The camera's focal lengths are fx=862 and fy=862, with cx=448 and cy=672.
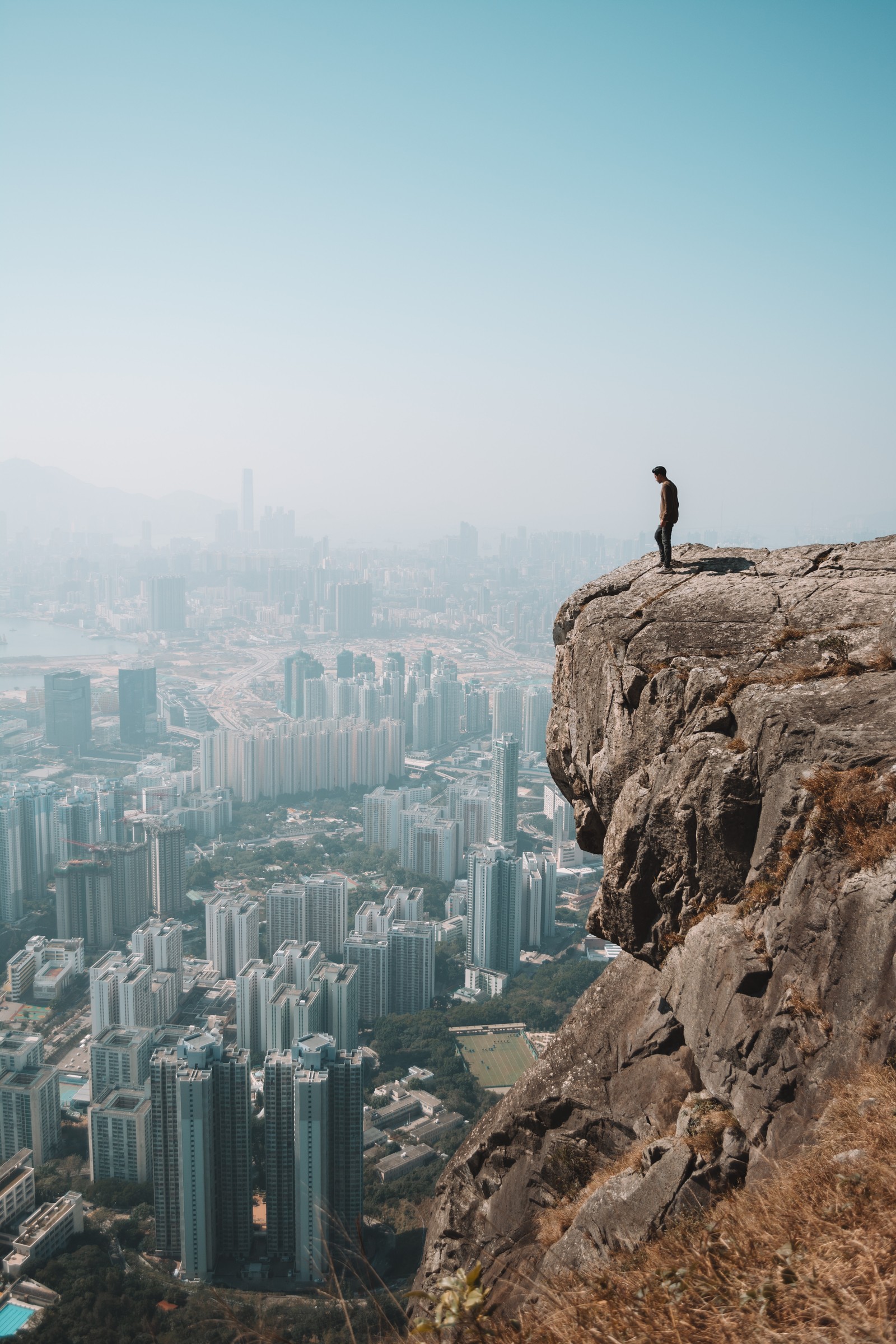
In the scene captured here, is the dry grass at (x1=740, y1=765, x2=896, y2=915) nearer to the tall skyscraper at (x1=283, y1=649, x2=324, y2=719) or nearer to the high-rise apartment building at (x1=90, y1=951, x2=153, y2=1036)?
the high-rise apartment building at (x1=90, y1=951, x2=153, y2=1036)

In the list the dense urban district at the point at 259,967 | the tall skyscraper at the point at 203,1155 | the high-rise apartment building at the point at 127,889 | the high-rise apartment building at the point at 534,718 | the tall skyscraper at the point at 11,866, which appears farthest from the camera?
the high-rise apartment building at the point at 534,718

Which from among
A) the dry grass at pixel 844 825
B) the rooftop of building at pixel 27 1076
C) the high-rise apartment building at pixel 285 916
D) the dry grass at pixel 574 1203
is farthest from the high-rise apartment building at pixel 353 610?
the dry grass at pixel 844 825

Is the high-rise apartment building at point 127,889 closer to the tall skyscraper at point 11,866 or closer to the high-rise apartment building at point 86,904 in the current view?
the high-rise apartment building at point 86,904

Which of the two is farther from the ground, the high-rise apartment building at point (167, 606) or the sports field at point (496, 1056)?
the high-rise apartment building at point (167, 606)

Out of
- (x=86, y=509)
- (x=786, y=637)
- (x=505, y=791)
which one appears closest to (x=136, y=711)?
(x=505, y=791)

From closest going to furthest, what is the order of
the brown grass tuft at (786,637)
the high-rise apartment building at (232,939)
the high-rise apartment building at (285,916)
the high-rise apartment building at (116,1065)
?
the brown grass tuft at (786,637) → the high-rise apartment building at (116,1065) → the high-rise apartment building at (232,939) → the high-rise apartment building at (285,916)

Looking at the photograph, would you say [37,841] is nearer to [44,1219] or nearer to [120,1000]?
[120,1000]
